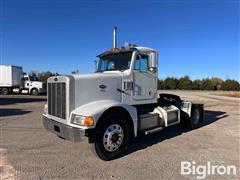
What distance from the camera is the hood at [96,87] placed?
4560mm

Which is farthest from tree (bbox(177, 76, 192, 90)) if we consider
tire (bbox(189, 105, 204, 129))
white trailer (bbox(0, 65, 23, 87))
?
tire (bbox(189, 105, 204, 129))

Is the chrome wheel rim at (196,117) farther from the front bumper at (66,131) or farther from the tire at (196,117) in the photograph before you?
the front bumper at (66,131)

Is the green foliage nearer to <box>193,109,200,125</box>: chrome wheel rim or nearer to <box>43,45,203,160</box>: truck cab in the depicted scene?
<box>193,109,200,125</box>: chrome wheel rim

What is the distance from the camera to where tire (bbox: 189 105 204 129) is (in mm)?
7738

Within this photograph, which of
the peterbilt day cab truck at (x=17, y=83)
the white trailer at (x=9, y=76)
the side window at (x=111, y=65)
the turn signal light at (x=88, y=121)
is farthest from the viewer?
the peterbilt day cab truck at (x=17, y=83)

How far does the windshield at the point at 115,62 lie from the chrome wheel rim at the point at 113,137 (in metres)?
1.80

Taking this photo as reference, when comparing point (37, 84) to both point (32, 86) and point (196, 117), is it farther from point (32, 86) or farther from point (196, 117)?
point (196, 117)

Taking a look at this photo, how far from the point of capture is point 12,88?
25484 mm

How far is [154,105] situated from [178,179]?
9.99ft

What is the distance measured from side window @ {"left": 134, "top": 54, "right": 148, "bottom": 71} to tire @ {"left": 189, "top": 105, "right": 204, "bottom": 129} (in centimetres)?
324

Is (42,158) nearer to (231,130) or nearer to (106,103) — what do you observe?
(106,103)

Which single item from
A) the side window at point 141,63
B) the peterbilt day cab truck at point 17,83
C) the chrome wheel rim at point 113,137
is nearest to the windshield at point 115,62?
the side window at point 141,63

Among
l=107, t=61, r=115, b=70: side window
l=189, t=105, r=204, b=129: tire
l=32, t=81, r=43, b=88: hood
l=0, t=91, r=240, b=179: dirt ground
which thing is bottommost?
l=0, t=91, r=240, b=179: dirt ground

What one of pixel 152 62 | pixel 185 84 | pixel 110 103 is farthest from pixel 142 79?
pixel 185 84
